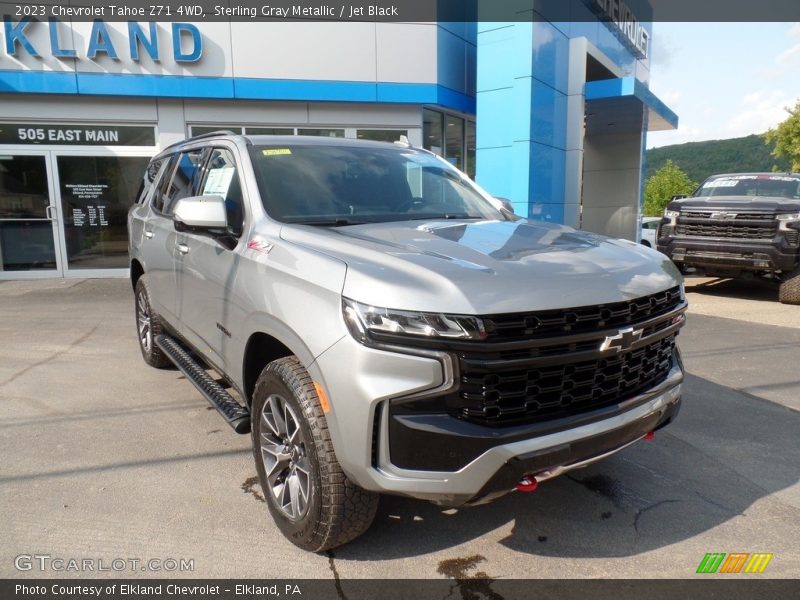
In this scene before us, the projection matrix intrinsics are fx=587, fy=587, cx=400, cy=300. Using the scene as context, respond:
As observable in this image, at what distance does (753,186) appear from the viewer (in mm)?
10180

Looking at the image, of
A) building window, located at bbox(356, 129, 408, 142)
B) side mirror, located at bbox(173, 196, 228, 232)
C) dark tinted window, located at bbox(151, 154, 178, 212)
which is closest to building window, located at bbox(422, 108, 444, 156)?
building window, located at bbox(356, 129, 408, 142)

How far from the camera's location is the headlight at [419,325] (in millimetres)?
2102

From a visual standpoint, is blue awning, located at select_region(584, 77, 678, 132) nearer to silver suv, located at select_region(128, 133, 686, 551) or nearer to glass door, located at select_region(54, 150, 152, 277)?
glass door, located at select_region(54, 150, 152, 277)

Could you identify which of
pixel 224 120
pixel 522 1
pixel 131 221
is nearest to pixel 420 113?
pixel 522 1

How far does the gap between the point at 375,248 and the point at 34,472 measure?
8.26 ft

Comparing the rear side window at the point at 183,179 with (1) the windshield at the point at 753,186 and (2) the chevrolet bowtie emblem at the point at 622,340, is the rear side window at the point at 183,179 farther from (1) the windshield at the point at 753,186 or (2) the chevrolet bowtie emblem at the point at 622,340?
(1) the windshield at the point at 753,186

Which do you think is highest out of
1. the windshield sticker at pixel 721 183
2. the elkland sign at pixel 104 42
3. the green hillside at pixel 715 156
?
the green hillside at pixel 715 156

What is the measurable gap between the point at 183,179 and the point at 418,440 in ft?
10.2

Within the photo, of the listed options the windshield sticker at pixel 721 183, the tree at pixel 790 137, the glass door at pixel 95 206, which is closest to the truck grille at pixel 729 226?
the windshield sticker at pixel 721 183

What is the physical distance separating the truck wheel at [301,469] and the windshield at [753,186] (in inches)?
391

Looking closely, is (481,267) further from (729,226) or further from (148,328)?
(729,226)

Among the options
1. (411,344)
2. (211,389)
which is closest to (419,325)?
(411,344)

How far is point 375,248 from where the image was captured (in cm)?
250
